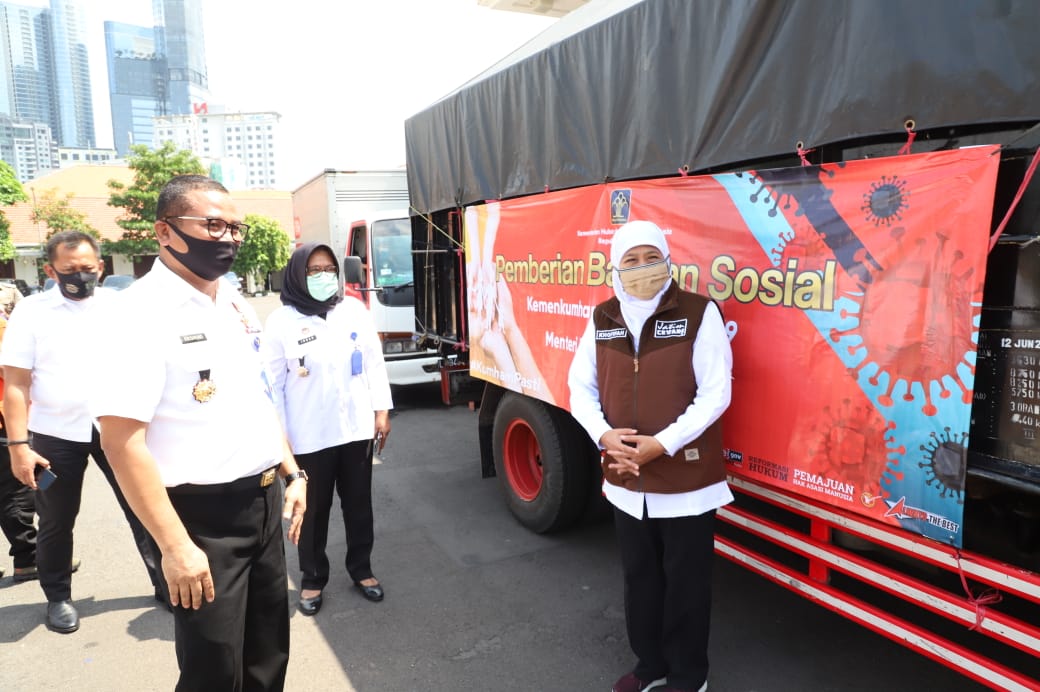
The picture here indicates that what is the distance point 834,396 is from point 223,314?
211cm

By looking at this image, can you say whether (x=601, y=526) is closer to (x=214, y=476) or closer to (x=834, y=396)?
(x=834, y=396)

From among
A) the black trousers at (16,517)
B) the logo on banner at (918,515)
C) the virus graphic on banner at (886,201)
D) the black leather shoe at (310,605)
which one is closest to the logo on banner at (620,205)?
the virus graphic on banner at (886,201)

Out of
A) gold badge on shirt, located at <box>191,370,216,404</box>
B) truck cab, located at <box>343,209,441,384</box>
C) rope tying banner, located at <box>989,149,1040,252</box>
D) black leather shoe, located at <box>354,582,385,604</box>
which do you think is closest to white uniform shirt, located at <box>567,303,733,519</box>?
rope tying banner, located at <box>989,149,1040,252</box>

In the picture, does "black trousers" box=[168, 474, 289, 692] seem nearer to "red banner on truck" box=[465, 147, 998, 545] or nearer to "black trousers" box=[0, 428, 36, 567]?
"red banner on truck" box=[465, 147, 998, 545]

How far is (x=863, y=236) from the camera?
2219mm

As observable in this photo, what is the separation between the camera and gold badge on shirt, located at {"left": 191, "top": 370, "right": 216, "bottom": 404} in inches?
77.0

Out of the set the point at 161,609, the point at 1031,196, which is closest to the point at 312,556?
the point at 161,609

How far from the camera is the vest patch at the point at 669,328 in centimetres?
248

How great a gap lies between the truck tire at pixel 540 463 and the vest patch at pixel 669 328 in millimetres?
1702

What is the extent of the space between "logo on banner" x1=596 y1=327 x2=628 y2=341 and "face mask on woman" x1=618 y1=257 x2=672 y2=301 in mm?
148

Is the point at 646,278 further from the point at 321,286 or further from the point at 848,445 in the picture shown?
the point at 321,286

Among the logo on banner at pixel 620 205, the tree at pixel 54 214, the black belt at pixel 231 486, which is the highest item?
the tree at pixel 54 214

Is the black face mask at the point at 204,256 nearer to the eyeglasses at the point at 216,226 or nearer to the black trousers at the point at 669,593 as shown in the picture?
the eyeglasses at the point at 216,226

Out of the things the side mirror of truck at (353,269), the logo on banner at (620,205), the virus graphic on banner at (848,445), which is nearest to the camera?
the virus graphic on banner at (848,445)
